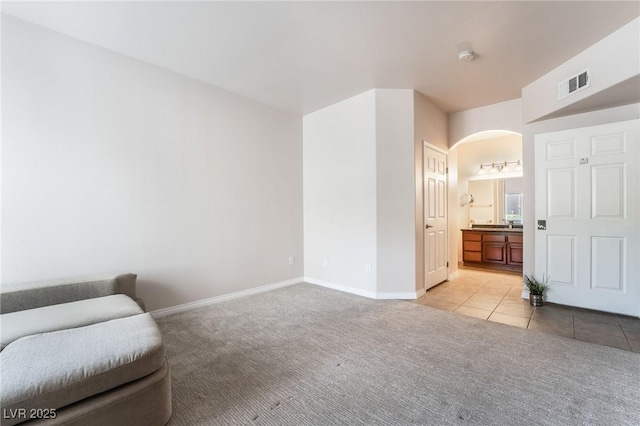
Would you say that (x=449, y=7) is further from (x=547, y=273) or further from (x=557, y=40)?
(x=547, y=273)

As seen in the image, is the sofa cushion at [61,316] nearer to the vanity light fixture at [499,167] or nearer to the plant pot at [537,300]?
the plant pot at [537,300]

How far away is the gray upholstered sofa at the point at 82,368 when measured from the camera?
46.0 inches

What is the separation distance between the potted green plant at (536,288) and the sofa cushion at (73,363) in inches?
158

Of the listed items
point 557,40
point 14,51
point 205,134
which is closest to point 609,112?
point 557,40

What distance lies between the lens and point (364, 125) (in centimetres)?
383

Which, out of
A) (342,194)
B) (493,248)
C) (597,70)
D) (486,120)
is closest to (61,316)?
(342,194)

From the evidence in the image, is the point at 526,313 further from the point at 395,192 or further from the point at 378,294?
the point at 395,192

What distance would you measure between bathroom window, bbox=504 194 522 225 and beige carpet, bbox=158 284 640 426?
3905 millimetres

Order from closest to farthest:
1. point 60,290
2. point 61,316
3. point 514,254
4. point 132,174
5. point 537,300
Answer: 1. point 61,316
2. point 60,290
3. point 132,174
4. point 537,300
5. point 514,254

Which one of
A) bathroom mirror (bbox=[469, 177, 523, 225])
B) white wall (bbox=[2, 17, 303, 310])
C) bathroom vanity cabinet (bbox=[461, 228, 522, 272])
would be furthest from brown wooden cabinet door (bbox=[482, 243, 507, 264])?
white wall (bbox=[2, 17, 303, 310])

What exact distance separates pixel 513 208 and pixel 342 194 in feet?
13.6

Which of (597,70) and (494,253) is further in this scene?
(494,253)

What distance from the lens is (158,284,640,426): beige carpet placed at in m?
1.57

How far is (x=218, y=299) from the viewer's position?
139 inches
